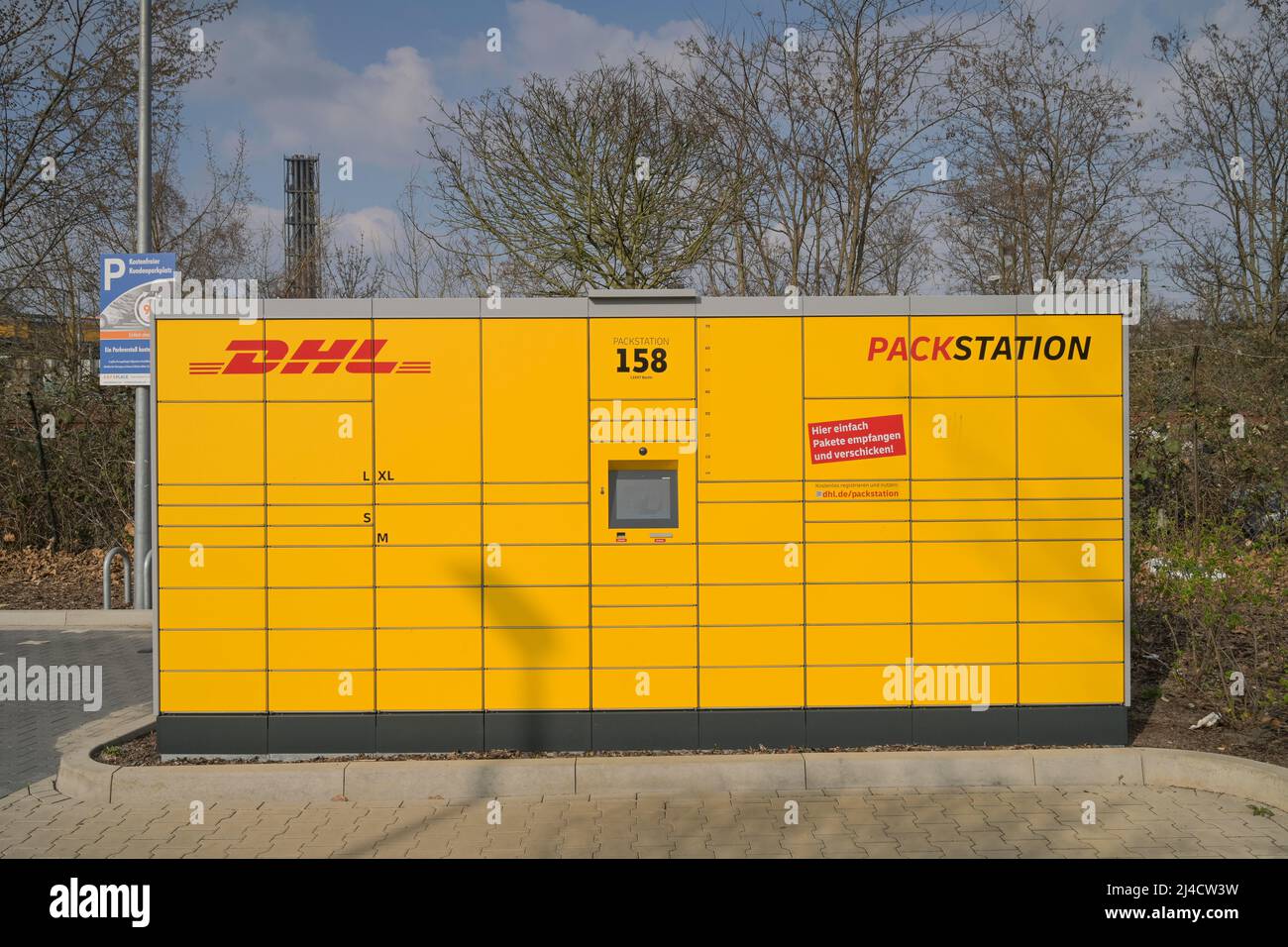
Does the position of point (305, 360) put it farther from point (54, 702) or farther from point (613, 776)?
point (54, 702)

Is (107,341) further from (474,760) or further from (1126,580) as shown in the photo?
(1126,580)

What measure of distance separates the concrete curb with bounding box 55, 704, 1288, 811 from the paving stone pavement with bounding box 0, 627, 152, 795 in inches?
38.0

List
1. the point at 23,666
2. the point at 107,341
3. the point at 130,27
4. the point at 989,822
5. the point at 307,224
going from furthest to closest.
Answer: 1. the point at 307,224
2. the point at 130,27
3. the point at 107,341
4. the point at 23,666
5. the point at 989,822

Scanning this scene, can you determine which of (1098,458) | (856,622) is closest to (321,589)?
(856,622)

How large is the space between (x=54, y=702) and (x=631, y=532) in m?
5.70

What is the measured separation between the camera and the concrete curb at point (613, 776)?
6086 millimetres

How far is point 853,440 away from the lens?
6605 mm

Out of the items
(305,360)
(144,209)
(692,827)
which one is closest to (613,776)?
(692,827)

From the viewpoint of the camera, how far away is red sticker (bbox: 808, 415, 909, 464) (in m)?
6.60

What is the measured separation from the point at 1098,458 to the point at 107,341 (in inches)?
392

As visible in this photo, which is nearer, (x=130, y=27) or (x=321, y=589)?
(x=321, y=589)

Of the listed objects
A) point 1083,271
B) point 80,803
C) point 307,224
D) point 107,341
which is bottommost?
point 80,803

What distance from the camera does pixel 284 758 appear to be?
6.55 meters

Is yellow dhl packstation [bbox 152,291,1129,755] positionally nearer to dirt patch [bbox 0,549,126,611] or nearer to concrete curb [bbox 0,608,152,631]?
concrete curb [bbox 0,608,152,631]
